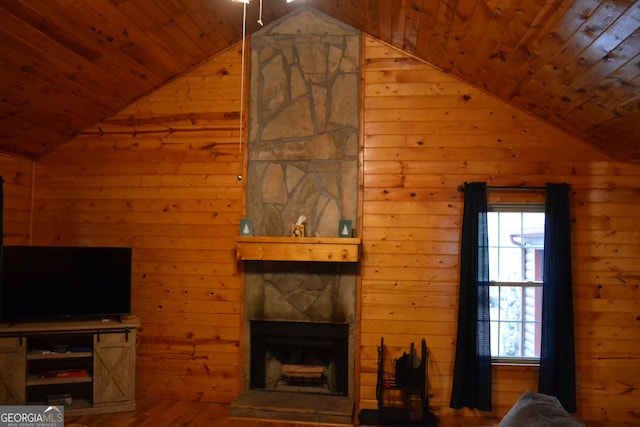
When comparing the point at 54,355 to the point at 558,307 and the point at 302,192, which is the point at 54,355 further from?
the point at 558,307

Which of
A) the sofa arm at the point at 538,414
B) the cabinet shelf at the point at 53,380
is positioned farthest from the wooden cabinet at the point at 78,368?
the sofa arm at the point at 538,414

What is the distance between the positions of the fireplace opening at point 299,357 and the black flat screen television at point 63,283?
4.09ft

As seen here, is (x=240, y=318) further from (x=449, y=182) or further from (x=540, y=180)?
(x=540, y=180)

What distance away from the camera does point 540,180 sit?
4.54 metres

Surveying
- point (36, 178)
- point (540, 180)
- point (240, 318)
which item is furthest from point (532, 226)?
point (36, 178)

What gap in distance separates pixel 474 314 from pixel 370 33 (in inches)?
105

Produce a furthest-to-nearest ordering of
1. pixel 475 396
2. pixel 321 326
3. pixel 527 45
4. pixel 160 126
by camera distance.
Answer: pixel 160 126 < pixel 321 326 < pixel 475 396 < pixel 527 45

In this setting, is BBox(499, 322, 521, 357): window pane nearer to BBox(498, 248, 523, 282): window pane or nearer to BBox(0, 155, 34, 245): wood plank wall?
BBox(498, 248, 523, 282): window pane

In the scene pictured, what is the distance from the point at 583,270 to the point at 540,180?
853 mm

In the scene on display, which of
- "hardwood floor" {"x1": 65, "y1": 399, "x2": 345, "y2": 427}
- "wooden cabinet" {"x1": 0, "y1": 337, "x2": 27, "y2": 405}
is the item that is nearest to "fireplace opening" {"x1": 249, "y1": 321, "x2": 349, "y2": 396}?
"hardwood floor" {"x1": 65, "y1": 399, "x2": 345, "y2": 427}

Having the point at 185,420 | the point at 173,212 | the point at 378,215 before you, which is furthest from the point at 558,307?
the point at 173,212

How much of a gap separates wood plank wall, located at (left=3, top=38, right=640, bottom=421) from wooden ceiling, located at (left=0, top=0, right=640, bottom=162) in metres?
0.22

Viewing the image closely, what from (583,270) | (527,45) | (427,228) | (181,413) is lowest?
(181,413)

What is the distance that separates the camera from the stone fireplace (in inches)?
185
